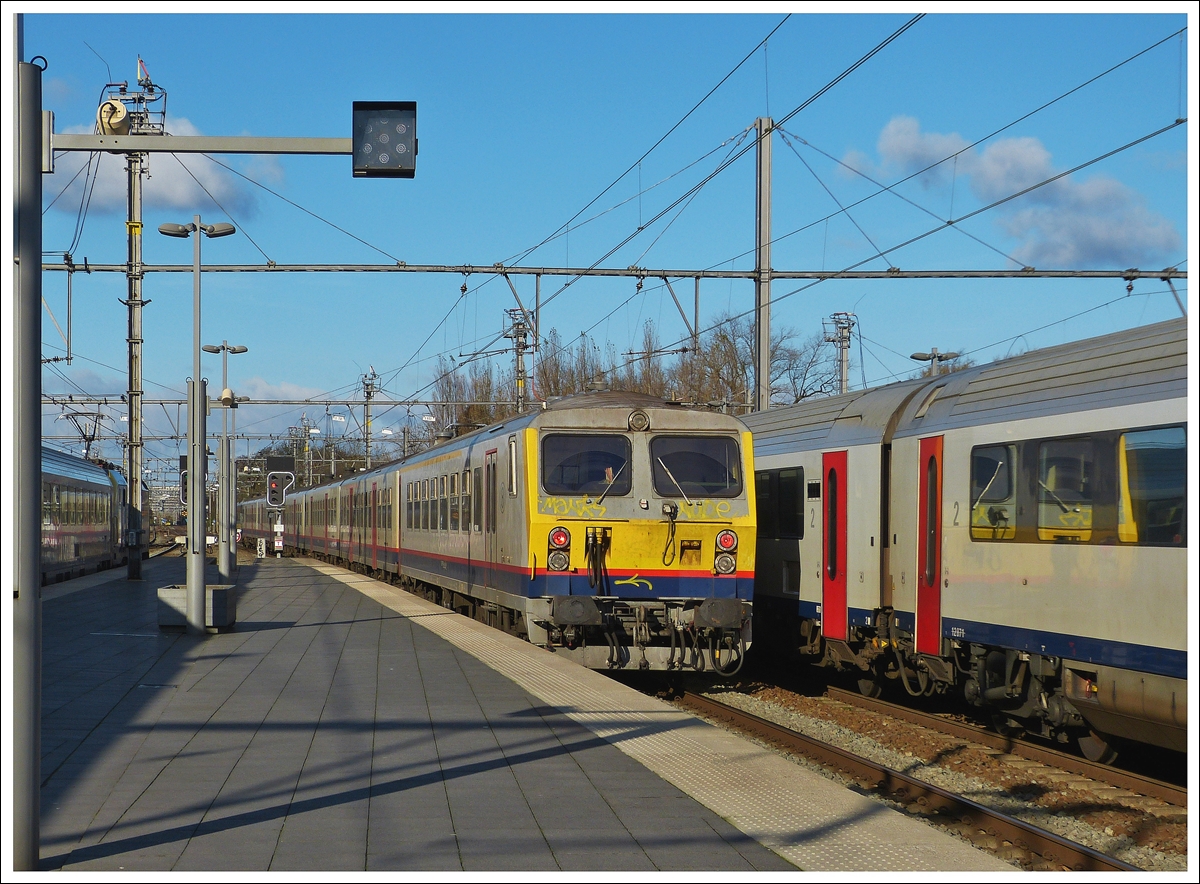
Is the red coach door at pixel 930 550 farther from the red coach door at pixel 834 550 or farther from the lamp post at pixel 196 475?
the lamp post at pixel 196 475

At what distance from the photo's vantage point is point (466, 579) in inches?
754

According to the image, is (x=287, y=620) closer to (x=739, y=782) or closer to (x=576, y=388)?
(x=739, y=782)

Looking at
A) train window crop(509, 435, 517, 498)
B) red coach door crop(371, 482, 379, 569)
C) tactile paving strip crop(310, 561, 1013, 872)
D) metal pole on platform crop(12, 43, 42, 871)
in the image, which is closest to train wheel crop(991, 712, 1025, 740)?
tactile paving strip crop(310, 561, 1013, 872)

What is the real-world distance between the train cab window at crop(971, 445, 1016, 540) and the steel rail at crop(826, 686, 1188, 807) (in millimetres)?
1867

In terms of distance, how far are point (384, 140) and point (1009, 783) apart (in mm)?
7323

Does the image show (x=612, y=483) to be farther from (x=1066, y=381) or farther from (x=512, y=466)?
(x=1066, y=381)

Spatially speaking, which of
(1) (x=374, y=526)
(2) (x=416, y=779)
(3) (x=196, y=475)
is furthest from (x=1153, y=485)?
(1) (x=374, y=526)

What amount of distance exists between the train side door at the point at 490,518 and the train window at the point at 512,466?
41.7 inches

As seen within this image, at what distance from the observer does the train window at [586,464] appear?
1420cm

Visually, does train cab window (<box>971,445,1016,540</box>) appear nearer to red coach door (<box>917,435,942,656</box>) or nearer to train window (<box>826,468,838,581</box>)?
red coach door (<box>917,435,942,656</box>)

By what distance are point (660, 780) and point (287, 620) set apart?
12.9m

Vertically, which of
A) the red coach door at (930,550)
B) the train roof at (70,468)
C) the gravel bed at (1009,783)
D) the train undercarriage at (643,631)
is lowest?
the gravel bed at (1009,783)

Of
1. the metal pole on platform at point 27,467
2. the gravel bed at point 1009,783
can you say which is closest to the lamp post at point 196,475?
the gravel bed at point 1009,783

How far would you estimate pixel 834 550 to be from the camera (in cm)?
1462
